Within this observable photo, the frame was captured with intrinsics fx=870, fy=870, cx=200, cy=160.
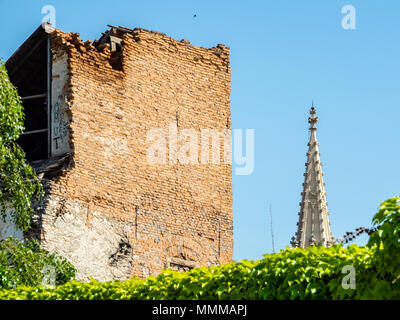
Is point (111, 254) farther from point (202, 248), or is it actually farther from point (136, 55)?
point (136, 55)

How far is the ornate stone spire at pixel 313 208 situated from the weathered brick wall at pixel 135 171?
870 centimetres

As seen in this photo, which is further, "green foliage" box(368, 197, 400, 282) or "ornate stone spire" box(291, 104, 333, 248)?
"ornate stone spire" box(291, 104, 333, 248)

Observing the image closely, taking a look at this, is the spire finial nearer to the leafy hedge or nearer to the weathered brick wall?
the weathered brick wall

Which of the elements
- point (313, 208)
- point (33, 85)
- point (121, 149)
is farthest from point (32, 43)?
point (313, 208)

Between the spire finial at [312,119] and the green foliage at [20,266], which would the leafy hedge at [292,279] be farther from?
the spire finial at [312,119]

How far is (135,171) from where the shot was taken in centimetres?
1936

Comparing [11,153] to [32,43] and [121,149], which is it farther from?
[32,43]

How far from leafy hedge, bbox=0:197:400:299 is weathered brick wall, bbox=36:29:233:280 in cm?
517

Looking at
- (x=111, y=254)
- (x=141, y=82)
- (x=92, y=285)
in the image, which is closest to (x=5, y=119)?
(x=92, y=285)

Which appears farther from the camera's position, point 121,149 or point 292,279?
point 121,149

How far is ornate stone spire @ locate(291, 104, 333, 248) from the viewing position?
28891 millimetres

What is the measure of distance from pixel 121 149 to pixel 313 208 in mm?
11871

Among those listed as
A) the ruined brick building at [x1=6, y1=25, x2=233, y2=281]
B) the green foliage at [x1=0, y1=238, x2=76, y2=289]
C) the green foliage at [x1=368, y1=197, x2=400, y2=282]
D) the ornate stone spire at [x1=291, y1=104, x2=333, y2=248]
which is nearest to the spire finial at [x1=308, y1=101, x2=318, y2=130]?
the ornate stone spire at [x1=291, y1=104, x2=333, y2=248]

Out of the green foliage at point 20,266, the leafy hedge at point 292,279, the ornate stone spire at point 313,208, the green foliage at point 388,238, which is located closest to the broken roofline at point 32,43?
the green foliage at point 20,266
